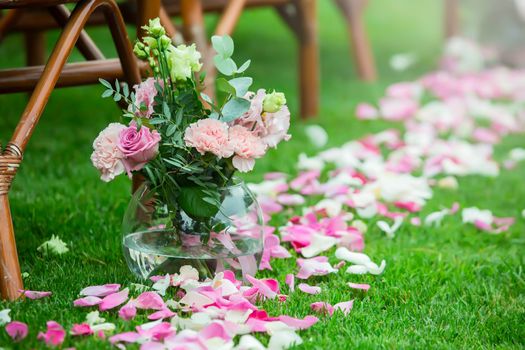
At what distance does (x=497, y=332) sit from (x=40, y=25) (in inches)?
86.8

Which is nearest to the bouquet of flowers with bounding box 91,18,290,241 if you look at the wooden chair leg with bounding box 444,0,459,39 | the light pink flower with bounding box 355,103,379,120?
the light pink flower with bounding box 355,103,379,120

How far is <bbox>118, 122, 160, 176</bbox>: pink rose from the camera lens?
61.2 inches

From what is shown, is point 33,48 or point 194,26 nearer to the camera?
point 194,26

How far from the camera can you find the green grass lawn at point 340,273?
1.52 metres

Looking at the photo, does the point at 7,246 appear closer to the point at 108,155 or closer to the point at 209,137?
the point at 108,155

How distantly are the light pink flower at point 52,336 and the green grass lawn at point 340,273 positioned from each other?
0.01 metres

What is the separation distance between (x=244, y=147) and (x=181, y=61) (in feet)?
0.75

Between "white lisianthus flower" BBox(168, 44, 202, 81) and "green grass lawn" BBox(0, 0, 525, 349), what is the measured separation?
0.47 metres

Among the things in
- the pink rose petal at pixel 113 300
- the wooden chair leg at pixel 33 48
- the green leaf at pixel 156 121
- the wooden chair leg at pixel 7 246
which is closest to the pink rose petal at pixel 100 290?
the pink rose petal at pixel 113 300

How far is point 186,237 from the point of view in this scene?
1.68m

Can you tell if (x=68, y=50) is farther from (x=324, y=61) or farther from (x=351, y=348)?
(x=324, y=61)

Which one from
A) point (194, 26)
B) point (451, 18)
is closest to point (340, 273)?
point (194, 26)

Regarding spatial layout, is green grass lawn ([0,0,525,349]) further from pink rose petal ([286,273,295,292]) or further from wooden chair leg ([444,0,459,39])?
wooden chair leg ([444,0,459,39])

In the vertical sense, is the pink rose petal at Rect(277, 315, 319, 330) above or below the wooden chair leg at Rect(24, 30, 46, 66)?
below
